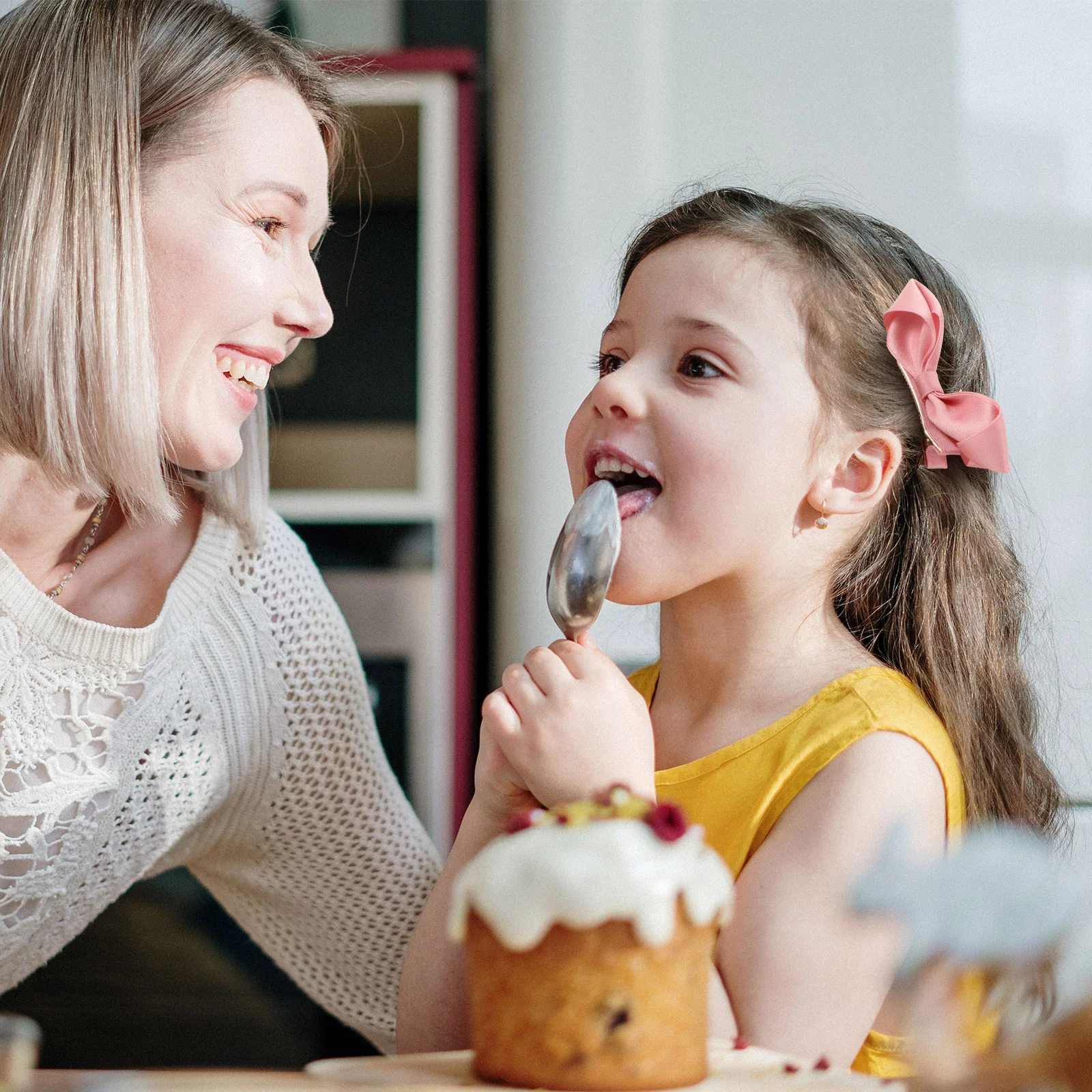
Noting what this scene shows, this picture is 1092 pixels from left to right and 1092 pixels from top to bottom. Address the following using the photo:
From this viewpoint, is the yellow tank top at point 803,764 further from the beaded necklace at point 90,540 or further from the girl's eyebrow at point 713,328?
the beaded necklace at point 90,540

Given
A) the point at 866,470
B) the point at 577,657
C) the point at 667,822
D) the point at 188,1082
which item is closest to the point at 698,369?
the point at 866,470

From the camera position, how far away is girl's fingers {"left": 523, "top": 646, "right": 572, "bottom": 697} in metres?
0.65

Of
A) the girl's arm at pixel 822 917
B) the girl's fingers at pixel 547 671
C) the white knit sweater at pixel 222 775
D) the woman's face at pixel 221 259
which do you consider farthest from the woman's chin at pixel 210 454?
the girl's arm at pixel 822 917

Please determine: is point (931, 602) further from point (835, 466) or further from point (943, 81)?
point (943, 81)

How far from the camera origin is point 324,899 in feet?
3.51

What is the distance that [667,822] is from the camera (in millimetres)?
403

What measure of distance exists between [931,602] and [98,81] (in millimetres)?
798

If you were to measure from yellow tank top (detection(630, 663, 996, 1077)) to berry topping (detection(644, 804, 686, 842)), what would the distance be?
0.37 meters

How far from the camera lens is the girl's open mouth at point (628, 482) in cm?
82

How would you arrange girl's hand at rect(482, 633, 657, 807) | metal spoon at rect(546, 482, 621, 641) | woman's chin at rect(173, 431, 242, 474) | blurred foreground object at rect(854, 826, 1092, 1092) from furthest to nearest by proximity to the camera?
woman's chin at rect(173, 431, 242, 474) < metal spoon at rect(546, 482, 621, 641) < girl's hand at rect(482, 633, 657, 807) < blurred foreground object at rect(854, 826, 1092, 1092)

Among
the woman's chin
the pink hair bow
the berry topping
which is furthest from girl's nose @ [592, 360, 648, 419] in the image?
the berry topping

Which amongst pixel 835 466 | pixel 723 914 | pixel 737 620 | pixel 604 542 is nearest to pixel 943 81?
pixel 835 466

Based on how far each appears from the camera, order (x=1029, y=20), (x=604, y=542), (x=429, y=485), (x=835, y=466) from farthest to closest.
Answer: (x=429, y=485)
(x=1029, y=20)
(x=835, y=466)
(x=604, y=542)

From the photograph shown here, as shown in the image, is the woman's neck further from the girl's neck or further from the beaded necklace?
the girl's neck
